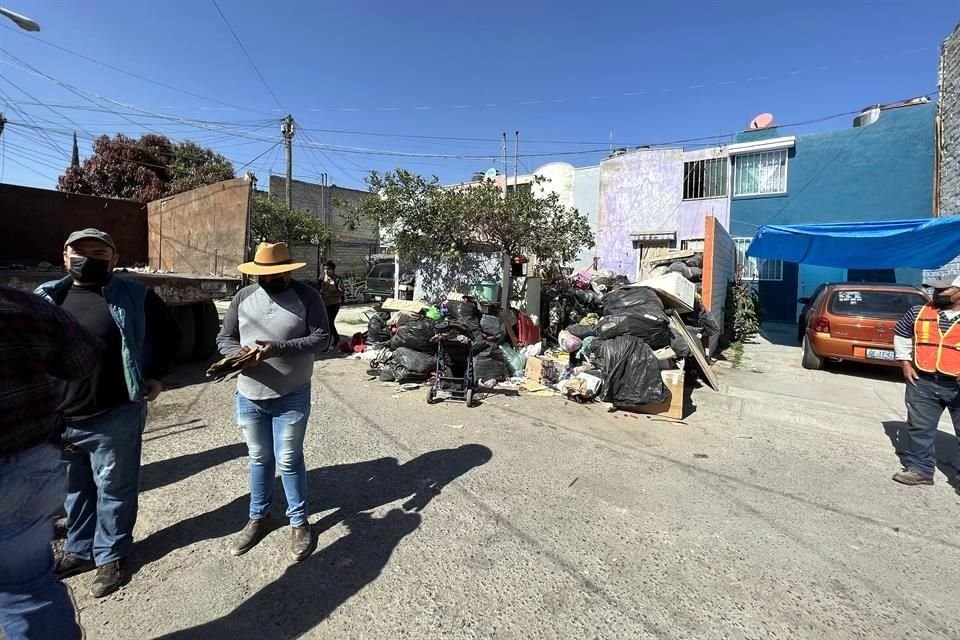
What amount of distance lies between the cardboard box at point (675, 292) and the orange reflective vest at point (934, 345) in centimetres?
328

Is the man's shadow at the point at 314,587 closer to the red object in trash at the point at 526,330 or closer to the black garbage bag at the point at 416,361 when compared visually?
the black garbage bag at the point at 416,361

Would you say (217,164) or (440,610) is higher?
(217,164)

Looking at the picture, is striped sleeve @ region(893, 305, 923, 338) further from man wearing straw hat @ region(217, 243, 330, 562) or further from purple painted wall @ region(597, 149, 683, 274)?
purple painted wall @ region(597, 149, 683, 274)

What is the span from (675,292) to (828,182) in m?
11.4

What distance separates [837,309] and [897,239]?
3.17 metres

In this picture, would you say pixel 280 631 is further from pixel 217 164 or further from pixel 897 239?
pixel 217 164

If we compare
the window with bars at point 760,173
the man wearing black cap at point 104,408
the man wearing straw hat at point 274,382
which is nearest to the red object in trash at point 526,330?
the man wearing straw hat at point 274,382

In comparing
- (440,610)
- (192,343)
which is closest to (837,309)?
(440,610)

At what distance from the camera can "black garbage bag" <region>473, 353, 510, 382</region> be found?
6.28 meters

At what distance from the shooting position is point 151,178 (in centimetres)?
1845

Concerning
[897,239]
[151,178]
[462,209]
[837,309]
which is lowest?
[837,309]

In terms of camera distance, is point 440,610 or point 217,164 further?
point 217,164

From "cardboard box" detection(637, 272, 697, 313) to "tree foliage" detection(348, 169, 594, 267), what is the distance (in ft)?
10.2

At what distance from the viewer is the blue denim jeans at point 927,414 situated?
11.8ft
